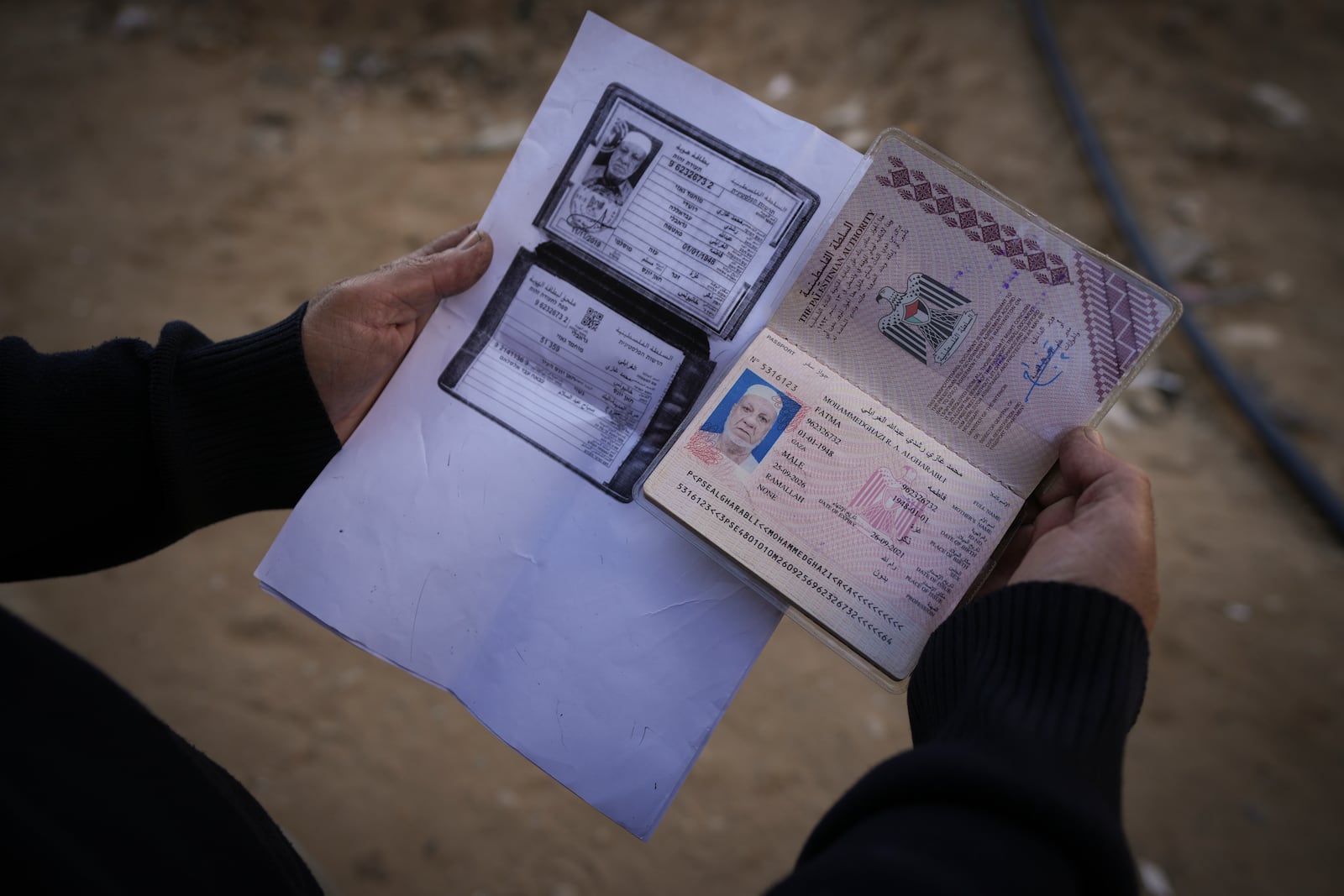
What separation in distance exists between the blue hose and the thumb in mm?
1517

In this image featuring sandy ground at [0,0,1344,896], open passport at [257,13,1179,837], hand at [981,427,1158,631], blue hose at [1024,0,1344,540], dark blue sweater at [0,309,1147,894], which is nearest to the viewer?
dark blue sweater at [0,309,1147,894]

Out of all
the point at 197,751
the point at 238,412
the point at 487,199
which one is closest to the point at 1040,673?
the point at 197,751

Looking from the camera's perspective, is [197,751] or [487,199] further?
[487,199]

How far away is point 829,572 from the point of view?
2.42 ft

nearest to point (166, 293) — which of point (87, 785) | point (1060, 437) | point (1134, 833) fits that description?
point (87, 785)

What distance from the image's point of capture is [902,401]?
29.2 inches

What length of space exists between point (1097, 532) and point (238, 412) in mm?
786

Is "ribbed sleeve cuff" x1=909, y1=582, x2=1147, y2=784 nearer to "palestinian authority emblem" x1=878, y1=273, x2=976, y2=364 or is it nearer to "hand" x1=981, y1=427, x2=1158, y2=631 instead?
"hand" x1=981, y1=427, x2=1158, y2=631

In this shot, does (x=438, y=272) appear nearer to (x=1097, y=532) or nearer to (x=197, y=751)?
(x=197, y=751)

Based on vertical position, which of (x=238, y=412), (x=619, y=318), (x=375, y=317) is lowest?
(x=238, y=412)

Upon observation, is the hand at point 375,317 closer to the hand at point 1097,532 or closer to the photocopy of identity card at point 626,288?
the photocopy of identity card at point 626,288
